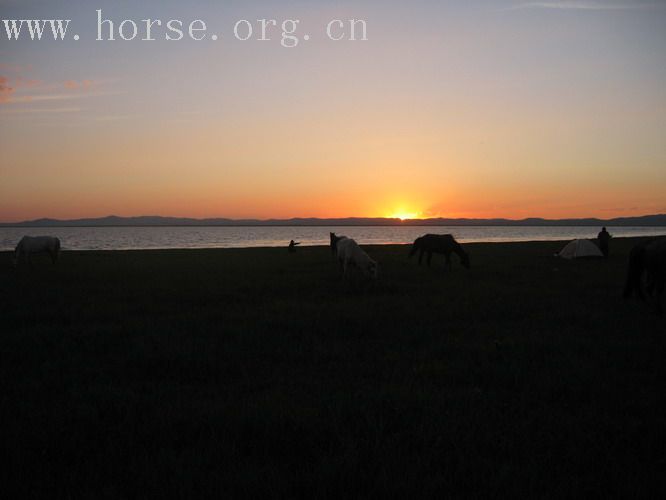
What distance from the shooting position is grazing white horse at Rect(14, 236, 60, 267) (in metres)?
26.7

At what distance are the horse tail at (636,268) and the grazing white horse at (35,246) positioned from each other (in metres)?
28.4

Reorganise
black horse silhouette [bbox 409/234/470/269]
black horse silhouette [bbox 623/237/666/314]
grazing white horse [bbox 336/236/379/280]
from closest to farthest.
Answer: black horse silhouette [bbox 623/237/666/314] → grazing white horse [bbox 336/236/379/280] → black horse silhouette [bbox 409/234/470/269]

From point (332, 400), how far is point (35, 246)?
90.2ft

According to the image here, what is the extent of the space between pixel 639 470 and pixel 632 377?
327cm

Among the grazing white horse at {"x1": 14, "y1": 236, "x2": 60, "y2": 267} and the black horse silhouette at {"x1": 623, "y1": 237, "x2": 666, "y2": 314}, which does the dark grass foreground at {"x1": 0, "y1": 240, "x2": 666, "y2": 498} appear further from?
the grazing white horse at {"x1": 14, "y1": 236, "x2": 60, "y2": 267}

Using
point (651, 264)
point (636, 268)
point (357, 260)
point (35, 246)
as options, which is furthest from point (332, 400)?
point (35, 246)

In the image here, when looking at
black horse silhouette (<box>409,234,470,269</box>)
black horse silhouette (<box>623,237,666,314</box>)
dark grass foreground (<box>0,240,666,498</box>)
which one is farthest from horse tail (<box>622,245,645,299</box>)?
black horse silhouette (<box>409,234,470,269</box>)

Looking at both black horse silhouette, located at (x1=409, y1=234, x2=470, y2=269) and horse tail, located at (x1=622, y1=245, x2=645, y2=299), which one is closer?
horse tail, located at (x1=622, y1=245, x2=645, y2=299)

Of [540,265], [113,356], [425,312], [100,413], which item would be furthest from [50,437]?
[540,265]

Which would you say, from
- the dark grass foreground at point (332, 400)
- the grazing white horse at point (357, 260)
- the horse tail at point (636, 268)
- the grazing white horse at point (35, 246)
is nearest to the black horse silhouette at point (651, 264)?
the horse tail at point (636, 268)

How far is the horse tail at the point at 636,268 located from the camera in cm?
1277

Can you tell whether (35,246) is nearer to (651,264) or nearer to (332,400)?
(332,400)

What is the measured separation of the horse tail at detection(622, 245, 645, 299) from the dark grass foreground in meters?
→ 0.65

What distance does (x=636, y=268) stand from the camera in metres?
13.1
